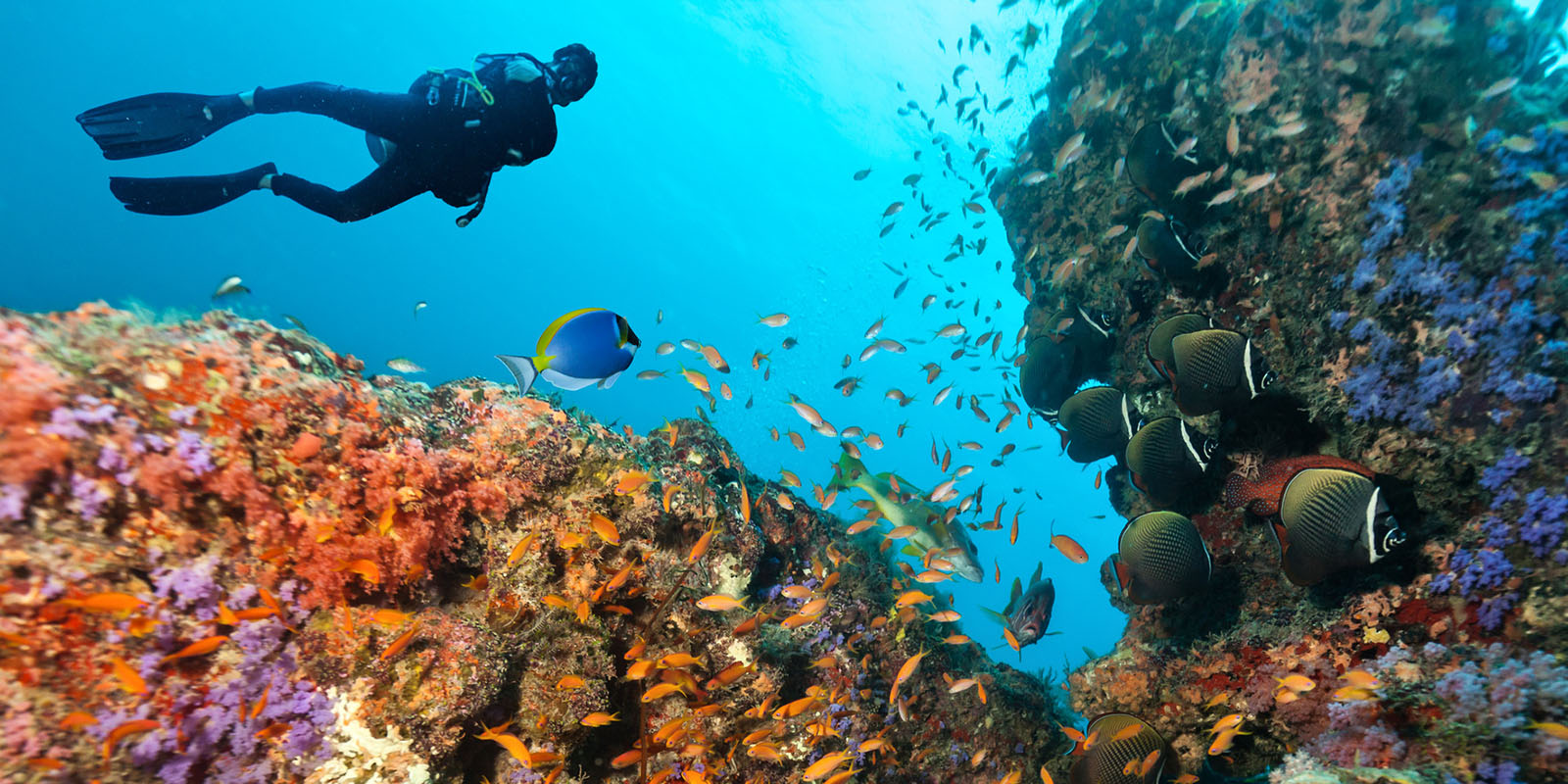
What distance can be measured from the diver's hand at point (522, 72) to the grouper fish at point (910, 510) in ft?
16.4

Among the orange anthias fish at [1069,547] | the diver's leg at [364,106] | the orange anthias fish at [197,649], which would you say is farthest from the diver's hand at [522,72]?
the orange anthias fish at [1069,547]

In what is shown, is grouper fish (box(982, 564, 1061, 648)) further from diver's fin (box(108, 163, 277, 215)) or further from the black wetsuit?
diver's fin (box(108, 163, 277, 215))

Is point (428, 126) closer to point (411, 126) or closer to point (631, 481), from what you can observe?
point (411, 126)

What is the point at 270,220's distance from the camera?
247ft

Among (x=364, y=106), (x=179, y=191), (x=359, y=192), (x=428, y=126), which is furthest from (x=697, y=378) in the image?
(x=179, y=191)

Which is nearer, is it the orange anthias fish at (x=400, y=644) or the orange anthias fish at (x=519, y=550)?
the orange anthias fish at (x=400, y=644)

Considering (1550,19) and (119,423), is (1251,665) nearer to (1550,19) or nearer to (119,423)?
(1550,19)

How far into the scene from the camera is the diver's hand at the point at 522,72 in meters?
4.83

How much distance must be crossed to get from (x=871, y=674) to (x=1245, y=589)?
3228 millimetres

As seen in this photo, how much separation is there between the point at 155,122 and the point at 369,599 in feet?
15.1

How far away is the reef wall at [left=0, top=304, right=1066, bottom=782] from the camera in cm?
219

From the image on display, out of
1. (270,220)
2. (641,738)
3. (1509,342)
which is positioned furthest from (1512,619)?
(270,220)

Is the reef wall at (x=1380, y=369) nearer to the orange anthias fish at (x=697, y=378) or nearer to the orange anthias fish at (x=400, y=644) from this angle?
the orange anthias fish at (x=697, y=378)

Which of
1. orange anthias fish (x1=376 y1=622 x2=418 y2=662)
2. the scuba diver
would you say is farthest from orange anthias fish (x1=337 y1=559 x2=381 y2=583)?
the scuba diver
